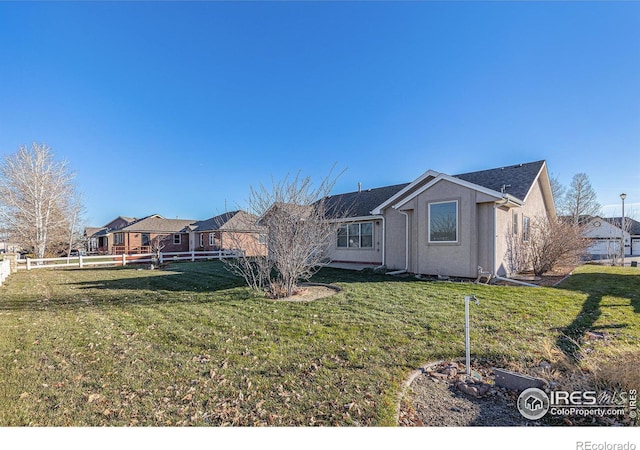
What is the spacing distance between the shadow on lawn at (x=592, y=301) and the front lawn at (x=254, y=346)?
52 mm

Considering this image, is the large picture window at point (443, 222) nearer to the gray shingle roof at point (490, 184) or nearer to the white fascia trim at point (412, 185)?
the white fascia trim at point (412, 185)

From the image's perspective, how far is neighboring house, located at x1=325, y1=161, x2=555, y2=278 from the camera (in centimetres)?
1052

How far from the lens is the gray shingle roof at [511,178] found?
1203 cm

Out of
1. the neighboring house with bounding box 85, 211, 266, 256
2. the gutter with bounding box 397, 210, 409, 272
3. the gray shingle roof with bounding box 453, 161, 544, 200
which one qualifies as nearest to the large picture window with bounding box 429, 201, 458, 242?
the gutter with bounding box 397, 210, 409, 272

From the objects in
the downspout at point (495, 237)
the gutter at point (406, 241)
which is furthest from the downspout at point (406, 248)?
the downspout at point (495, 237)

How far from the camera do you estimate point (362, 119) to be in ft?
50.6

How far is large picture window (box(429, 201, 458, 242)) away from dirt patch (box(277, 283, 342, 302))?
4.81m

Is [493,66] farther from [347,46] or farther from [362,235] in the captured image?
[362,235]

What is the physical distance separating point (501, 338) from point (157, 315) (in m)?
6.85

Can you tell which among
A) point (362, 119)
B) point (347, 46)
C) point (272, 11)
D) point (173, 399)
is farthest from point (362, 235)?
point (173, 399)

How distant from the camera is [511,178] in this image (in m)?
13.0

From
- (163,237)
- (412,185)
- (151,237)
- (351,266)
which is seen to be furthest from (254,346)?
(151,237)

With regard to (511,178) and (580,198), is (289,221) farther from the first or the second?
(580,198)

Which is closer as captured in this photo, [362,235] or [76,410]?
[76,410]
